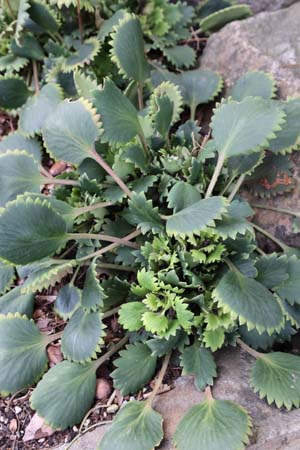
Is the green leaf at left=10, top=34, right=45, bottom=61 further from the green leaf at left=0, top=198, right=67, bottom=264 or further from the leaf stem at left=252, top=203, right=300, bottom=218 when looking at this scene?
the leaf stem at left=252, top=203, right=300, bottom=218

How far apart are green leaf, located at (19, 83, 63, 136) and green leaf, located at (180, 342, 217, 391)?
1.08 meters

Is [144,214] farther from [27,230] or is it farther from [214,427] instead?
[214,427]

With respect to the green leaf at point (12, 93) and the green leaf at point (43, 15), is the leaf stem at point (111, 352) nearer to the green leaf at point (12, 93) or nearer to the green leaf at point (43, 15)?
the green leaf at point (12, 93)

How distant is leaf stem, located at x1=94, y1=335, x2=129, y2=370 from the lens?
171cm

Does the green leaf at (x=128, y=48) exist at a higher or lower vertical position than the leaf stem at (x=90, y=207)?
higher

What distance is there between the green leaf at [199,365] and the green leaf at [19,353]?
47 cm

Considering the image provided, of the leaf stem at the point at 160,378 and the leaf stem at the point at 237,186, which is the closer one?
the leaf stem at the point at 160,378

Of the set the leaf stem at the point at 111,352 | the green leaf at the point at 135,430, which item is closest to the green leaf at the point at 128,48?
the leaf stem at the point at 111,352

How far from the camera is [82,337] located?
164 centimetres

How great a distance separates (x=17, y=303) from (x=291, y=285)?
94 cm

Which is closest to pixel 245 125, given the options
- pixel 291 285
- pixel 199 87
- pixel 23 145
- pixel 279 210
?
pixel 279 210

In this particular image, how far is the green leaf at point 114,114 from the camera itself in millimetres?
1720

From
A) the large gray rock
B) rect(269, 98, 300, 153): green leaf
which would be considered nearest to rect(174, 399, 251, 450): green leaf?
rect(269, 98, 300, 153): green leaf

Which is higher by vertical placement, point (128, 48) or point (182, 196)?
point (128, 48)
